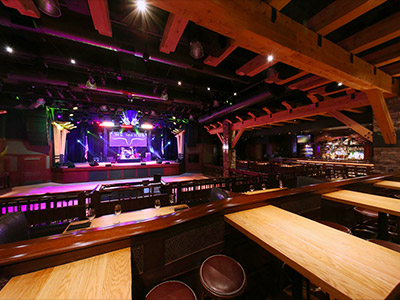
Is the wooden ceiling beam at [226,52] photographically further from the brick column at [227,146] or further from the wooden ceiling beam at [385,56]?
the brick column at [227,146]

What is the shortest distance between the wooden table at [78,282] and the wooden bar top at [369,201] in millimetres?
2903

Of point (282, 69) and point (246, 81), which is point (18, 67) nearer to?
point (246, 81)

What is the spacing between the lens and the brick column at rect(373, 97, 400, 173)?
166 inches

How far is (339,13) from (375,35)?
100 cm

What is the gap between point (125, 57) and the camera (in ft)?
13.6

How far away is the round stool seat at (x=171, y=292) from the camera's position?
1.11 metres

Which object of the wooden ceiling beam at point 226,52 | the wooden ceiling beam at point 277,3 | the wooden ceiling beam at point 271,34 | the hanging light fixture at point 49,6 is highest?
the wooden ceiling beam at point 277,3

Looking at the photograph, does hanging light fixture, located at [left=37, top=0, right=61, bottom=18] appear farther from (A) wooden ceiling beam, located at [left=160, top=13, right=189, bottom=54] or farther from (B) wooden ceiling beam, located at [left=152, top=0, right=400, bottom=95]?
(B) wooden ceiling beam, located at [left=152, top=0, right=400, bottom=95]

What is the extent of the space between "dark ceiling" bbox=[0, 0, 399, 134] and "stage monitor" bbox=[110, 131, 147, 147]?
695 centimetres

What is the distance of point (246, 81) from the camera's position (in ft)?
15.3

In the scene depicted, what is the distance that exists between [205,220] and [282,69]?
11.6 feet

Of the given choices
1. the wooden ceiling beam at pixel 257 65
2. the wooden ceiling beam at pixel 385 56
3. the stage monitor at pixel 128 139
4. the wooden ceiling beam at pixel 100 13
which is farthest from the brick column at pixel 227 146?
the stage monitor at pixel 128 139

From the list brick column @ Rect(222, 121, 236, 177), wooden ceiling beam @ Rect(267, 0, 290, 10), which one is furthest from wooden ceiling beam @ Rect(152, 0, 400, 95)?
brick column @ Rect(222, 121, 236, 177)

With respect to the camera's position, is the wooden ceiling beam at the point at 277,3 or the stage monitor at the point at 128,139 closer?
the wooden ceiling beam at the point at 277,3
